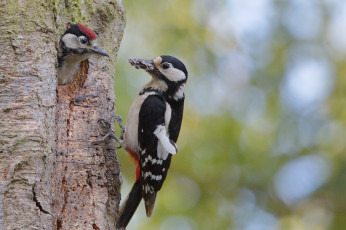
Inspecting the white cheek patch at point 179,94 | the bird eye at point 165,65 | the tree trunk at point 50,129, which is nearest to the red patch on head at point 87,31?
the tree trunk at point 50,129

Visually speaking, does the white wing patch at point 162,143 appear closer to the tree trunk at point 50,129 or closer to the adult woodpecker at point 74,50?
the tree trunk at point 50,129

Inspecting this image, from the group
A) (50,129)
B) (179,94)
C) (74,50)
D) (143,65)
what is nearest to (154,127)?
(179,94)

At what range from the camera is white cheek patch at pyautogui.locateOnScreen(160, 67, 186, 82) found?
14.8 ft

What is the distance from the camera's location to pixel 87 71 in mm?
4234

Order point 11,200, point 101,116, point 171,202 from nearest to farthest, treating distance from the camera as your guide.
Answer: point 11,200
point 101,116
point 171,202

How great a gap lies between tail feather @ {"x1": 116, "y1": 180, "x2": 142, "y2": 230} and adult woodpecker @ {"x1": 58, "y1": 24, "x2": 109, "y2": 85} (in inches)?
37.6

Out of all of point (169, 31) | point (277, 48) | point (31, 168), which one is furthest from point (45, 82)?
point (277, 48)

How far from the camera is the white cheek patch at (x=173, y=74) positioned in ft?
14.8

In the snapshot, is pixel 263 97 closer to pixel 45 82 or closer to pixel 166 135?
pixel 166 135

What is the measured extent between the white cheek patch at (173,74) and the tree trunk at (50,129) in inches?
18.8

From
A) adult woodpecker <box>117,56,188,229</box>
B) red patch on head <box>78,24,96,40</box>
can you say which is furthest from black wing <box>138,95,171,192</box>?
red patch on head <box>78,24,96,40</box>

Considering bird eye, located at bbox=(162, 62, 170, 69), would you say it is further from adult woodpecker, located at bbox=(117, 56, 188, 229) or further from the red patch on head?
the red patch on head

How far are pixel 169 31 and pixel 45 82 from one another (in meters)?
3.37

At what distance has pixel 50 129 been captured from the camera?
3.24 meters
